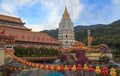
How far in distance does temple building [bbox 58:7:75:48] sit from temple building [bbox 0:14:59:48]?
66.0 ft

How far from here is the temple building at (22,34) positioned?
36.5 metres

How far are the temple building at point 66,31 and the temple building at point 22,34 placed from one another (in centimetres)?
2013

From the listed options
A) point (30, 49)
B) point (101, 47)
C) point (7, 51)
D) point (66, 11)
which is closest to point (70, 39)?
point (66, 11)

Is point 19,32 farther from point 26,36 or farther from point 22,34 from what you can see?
point 26,36

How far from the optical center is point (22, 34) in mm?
38656

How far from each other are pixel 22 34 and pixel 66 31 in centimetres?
2980

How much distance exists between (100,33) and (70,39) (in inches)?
1183

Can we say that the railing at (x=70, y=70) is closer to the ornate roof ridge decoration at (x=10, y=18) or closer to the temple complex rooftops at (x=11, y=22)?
the temple complex rooftops at (x=11, y=22)

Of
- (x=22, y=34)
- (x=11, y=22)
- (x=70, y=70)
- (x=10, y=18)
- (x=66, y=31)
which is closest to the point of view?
(x=70, y=70)

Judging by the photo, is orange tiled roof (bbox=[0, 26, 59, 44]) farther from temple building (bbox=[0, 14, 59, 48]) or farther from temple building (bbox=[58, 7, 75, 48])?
temple building (bbox=[58, 7, 75, 48])

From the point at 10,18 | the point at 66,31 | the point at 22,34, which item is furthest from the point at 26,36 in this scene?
the point at 66,31

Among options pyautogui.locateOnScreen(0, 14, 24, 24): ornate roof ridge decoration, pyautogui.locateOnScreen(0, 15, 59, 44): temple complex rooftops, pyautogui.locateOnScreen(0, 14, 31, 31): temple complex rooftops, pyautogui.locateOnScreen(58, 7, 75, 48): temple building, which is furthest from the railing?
pyautogui.locateOnScreen(58, 7, 75, 48): temple building

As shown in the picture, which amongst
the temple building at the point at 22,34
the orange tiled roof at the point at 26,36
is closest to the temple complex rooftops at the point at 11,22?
the temple building at the point at 22,34

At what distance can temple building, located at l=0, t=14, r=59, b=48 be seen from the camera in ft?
120
